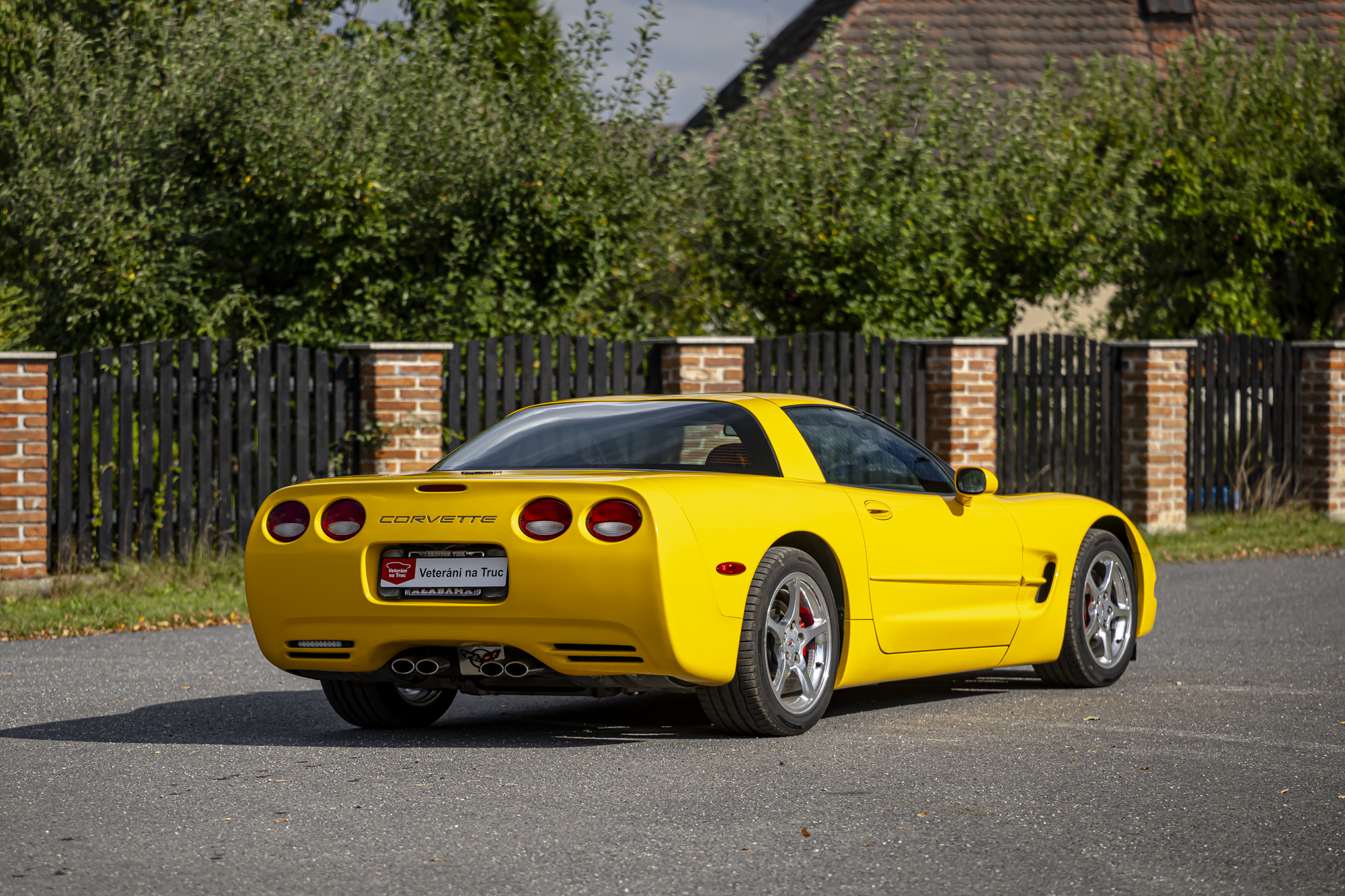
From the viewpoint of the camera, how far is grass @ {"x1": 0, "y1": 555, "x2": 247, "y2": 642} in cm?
1045

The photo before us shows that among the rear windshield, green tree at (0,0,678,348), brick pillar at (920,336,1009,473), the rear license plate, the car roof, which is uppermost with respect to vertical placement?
green tree at (0,0,678,348)

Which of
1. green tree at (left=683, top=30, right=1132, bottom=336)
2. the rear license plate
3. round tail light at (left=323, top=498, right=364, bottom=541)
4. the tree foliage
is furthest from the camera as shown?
green tree at (left=683, top=30, right=1132, bottom=336)

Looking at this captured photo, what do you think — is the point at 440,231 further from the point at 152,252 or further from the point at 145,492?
the point at 145,492

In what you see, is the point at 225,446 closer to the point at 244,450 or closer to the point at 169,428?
the point at 244,450

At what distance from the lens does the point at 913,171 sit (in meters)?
17.3

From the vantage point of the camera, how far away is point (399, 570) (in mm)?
6195

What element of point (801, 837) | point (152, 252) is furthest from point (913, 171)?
point (801, 837)

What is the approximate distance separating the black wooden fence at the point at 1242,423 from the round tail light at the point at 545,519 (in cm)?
1342

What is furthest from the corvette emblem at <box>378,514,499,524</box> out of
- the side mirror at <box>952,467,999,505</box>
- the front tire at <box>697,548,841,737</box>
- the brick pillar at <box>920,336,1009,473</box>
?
the brick pillar at <box>920,336,1009,473</box>

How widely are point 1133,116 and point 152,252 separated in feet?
43.2

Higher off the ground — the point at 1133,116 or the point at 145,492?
the point at 1133,116

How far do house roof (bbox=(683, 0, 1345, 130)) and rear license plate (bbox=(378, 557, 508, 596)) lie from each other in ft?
76.8

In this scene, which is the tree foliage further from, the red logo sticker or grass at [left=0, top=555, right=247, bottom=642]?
the red logo sticker

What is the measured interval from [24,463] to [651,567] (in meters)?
7.72
